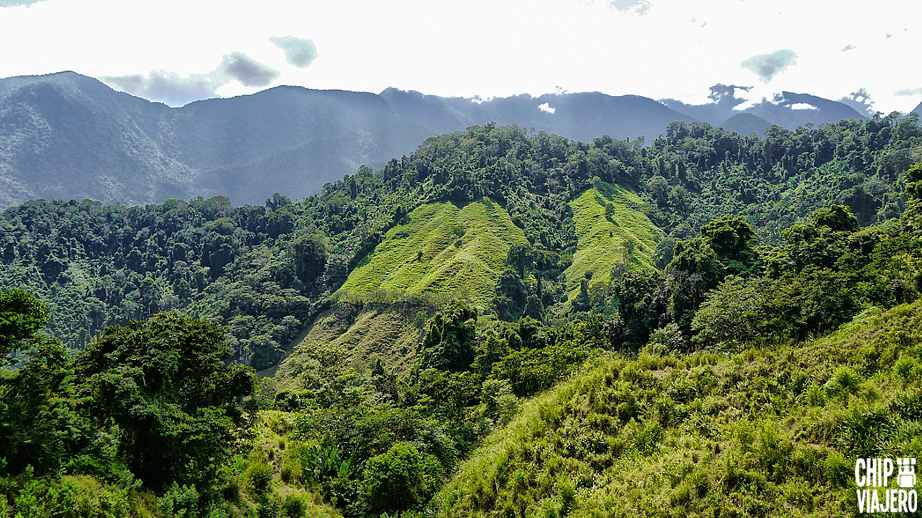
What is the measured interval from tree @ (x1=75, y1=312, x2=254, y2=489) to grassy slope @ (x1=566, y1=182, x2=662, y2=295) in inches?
2553

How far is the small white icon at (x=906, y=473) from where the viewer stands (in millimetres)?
8058

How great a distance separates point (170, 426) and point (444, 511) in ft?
24.0

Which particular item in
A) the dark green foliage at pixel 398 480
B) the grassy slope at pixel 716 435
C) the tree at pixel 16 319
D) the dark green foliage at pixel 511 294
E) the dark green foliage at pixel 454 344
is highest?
the tree at pixel 16 319

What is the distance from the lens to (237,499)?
42.4 ft

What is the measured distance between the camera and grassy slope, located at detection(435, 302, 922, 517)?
9586mm

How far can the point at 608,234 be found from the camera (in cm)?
8988

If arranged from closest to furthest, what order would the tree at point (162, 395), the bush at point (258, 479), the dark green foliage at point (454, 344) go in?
the tree at point (162, 395) → the bush at point (258, 479) → the dark green foliage at point (454, 344)

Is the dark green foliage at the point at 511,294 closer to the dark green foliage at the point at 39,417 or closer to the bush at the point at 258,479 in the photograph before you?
the bush at the point at 258,479

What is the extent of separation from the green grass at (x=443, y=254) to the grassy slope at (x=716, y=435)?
54.3 m

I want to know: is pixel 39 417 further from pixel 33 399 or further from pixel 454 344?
pixel 454 344

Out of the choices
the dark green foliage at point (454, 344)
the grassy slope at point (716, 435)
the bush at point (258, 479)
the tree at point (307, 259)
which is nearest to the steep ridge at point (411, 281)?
the tree at point (307, 259)

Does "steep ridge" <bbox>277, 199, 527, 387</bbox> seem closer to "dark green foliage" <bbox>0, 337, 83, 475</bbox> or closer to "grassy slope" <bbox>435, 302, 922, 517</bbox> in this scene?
"grassy slope" <bbox>435, 302, 922, 517</bbox>

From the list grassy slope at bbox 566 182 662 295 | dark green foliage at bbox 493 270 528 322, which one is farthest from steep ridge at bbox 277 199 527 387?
grassy slope at bbox 566 182 662 295

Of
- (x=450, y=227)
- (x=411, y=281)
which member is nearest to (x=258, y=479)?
(x=411, y=281)
